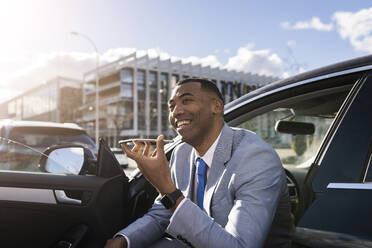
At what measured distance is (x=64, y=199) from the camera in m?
1.99

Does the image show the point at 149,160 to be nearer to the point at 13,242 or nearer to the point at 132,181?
the point at 132,181

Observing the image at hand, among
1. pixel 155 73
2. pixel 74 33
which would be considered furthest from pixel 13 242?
pixel 155 73

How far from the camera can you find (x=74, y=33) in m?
23.5

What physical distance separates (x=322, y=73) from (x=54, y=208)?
63.4 inches

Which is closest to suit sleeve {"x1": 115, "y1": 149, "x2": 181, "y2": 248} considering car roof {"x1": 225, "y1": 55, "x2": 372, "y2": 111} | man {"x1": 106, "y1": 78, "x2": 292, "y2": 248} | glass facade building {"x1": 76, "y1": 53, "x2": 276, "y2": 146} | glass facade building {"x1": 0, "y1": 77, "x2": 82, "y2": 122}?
man {"x1": 106, "y1": 78, "x2": 292, "y2": 248}

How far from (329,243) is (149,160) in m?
0.80

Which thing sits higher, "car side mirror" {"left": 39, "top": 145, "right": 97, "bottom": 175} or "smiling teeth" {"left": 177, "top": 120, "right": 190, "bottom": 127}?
"smiling teeth" {"left": 177, "top": 120, "right": 190, "bottom": 127}

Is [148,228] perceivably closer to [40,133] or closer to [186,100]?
[186,100]

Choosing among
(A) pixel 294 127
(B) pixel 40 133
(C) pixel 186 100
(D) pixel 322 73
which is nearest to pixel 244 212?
(C) pixel 186 100

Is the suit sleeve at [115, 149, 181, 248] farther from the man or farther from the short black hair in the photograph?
the short black hair

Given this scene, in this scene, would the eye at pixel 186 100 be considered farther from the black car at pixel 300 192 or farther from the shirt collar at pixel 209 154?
the black car at pixel 300 192

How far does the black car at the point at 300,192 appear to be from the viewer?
55.5 inches

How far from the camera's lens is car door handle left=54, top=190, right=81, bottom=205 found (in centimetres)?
198

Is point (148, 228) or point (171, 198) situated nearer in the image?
point (171, 198)
